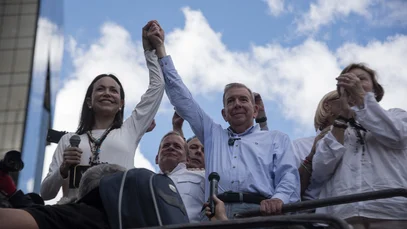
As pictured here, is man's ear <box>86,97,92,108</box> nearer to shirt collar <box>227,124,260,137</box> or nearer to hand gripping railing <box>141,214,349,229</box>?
shirt collar <box>227,124,260,137</box>

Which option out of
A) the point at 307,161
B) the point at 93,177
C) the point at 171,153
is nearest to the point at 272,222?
the point at 93,177

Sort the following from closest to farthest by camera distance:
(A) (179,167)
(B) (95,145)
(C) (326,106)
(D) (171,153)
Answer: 1. (B) (95,145)
2. (C) (326,106)
3. (A) (179,167)
4. (D) (171,153)

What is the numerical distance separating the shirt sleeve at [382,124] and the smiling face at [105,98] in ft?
5.65

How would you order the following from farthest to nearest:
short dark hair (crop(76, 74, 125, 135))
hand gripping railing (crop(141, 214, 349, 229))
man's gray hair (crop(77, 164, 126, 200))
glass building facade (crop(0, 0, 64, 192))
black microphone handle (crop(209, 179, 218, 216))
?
glass building facade (crop(0, 0, 64, 192)), short dark hair (crop(76, 74, 125, 135)), black microphone handle (crop(209, 179, 218, 216)), man's gray hair (crop(77, 164, 126, 200)), hand gripping railing (crop(141, 214, 349, 229))

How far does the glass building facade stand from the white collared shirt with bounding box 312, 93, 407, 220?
117 feet

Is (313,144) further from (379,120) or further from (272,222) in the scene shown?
(272,222)

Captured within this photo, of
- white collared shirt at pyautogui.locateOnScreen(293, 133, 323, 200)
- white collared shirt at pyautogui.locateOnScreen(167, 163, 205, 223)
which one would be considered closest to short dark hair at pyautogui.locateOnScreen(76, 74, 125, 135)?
white collared shirt at pyautogui.locateOnScreen(167, 163, 205, 223)

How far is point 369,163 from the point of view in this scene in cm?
444

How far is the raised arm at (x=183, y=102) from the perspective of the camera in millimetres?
5207

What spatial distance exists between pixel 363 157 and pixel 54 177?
2026mm

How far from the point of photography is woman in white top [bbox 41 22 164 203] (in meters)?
4.55

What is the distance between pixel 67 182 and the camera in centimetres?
452

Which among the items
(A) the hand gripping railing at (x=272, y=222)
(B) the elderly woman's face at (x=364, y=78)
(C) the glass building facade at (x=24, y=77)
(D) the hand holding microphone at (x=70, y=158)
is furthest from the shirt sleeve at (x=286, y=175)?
(C) the glass building facade at (x=24, y=77)

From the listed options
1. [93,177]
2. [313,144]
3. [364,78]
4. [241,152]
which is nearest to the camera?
[93,177]
